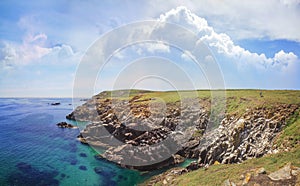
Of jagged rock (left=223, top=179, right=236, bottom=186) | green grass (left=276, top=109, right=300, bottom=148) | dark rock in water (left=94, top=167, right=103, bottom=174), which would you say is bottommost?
dark rock in water (left=94, top=167, right=103, bottom=174)

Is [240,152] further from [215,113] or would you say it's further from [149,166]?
[215,113]

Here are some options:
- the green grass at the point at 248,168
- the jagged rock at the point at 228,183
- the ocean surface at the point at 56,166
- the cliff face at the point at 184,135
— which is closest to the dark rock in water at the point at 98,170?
the ocean surface at the point at 56,166

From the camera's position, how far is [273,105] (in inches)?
1805

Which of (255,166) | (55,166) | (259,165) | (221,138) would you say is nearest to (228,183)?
(255,166)

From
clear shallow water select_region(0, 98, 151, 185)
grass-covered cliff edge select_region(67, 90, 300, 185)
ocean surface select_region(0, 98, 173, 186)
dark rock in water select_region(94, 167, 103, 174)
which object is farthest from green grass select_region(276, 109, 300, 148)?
dark rock in water select_region(94, 167, 103, 174)

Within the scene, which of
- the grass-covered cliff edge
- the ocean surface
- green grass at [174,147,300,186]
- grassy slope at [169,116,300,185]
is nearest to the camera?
green grass at [174,147,300,186]

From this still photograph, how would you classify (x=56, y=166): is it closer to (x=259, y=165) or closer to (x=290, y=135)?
(x=259, y=165)

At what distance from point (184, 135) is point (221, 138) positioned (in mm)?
17714

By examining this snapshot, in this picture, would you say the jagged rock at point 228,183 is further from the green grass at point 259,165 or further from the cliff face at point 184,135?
the cliff face at point 184,135

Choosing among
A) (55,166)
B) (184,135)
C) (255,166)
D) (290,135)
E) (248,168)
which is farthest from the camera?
(184,135)

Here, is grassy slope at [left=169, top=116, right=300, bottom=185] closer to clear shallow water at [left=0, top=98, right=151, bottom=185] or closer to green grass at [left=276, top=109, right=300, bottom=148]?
green grass at [left=276, top=109, right=300, bottom=148]

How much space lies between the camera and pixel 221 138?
1563 inches

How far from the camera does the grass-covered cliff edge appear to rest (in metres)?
26.8

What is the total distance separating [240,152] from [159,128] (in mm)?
25938
